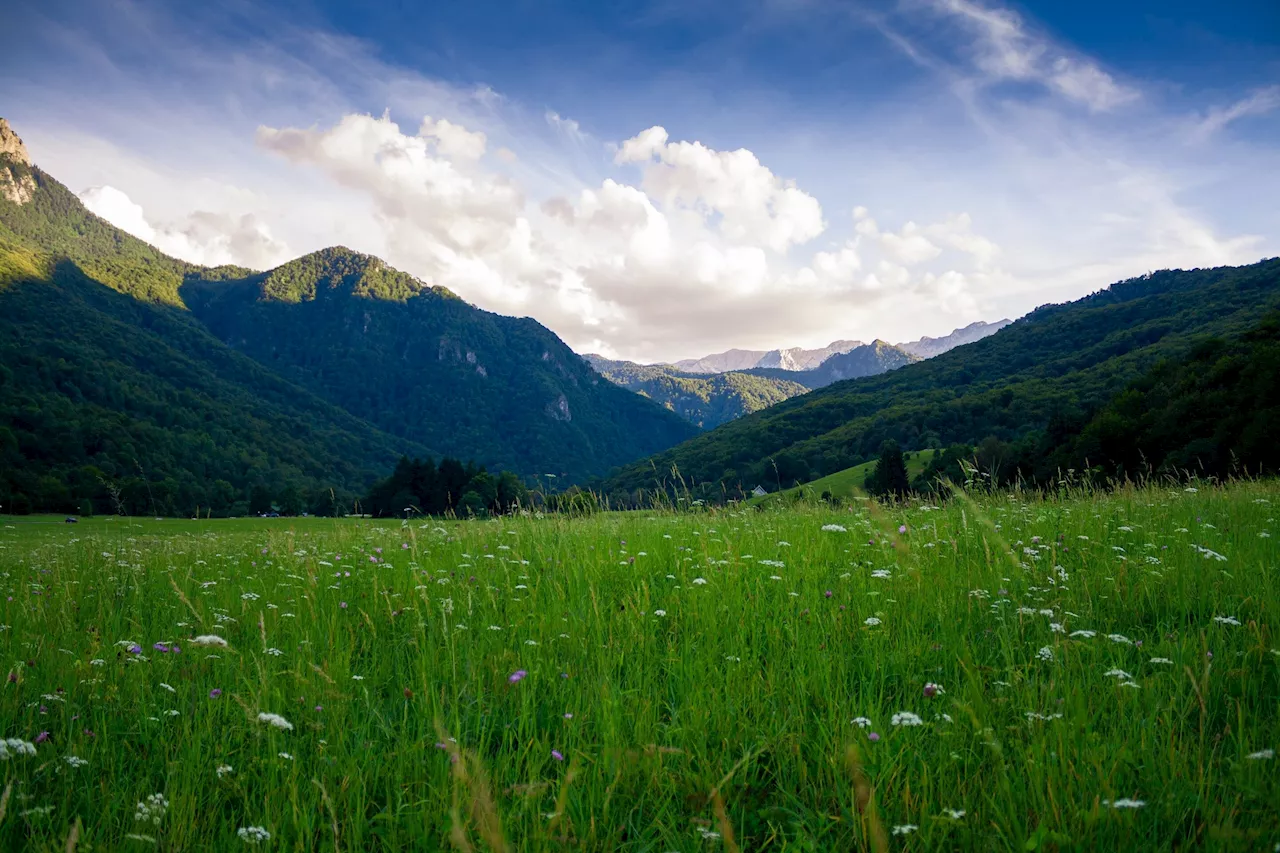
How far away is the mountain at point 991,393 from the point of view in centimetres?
10600

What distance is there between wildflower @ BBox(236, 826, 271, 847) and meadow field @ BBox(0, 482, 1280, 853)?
45 mm

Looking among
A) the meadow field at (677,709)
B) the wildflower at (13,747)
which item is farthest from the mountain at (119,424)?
the wildflower at (13,747)

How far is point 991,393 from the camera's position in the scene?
123500 millimetres

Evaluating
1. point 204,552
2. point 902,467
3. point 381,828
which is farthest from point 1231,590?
point 902,467

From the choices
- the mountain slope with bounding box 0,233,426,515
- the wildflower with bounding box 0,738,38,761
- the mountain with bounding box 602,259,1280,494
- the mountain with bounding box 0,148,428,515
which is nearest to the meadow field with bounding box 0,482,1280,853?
the wildflower with bounding box 0,738,38,761

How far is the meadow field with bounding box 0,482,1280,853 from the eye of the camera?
88.7 inches

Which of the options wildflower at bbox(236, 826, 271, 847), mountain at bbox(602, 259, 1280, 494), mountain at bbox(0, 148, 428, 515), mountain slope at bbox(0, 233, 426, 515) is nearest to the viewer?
wildflower at bbox(236, 826, 271, 847)

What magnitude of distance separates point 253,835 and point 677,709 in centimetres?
184

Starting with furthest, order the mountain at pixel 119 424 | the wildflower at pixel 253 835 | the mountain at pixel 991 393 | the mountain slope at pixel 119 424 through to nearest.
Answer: the mountain at pixel 991 393 < the mountain slope at pixel 119 424 < the mountain at pixel 119 424 < the wildflower at pixel 253 835

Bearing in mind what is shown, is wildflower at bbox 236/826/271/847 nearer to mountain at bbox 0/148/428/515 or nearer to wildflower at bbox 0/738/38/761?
wildflower at bbox 0/738/38/761

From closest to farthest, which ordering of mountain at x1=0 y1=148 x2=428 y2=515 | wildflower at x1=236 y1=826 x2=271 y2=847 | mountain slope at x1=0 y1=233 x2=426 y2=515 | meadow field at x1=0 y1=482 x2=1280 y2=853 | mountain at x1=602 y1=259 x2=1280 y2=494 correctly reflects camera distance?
1. wildflower at x1=236 y1=826 x2=271 y2=847
2. meadow field at x1=0 y1=482 x2=1280 y2=853
3. mountain at x1=0 y1=148 x2=428 y2=515
4. mountain slope at x1=0 y1=233 x2=426 y2=515
5. mountain at x1=602 y1=259 x2=1280 y2=494

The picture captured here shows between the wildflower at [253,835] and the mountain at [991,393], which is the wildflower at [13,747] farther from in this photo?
the mountain at [991,393]

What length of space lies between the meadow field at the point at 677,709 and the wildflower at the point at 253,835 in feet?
0.15

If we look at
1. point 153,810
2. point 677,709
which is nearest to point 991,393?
point 677,709
